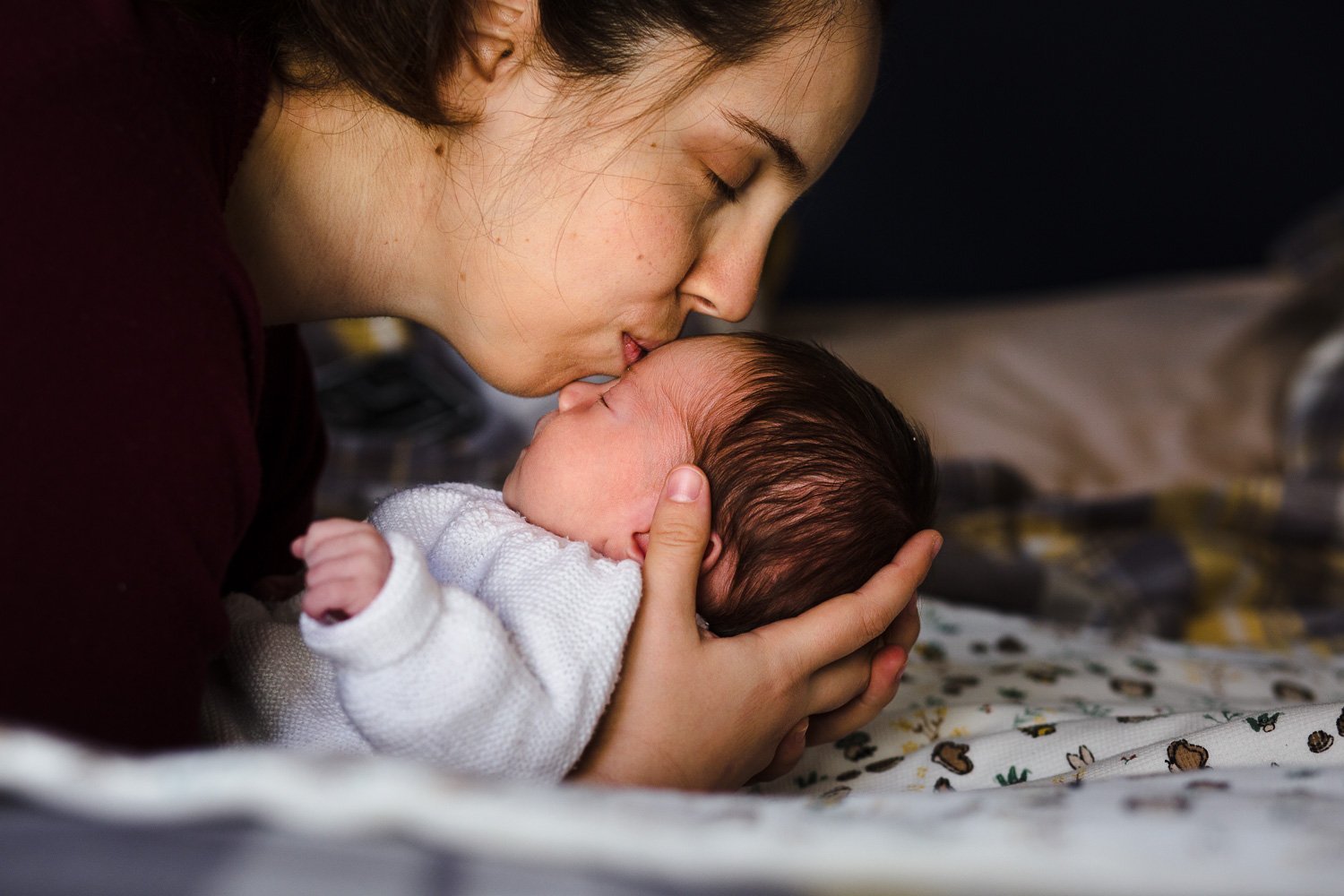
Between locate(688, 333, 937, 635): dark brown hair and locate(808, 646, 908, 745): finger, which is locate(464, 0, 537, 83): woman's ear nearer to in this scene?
locate(688, 333, 937, 635): dark brown hair

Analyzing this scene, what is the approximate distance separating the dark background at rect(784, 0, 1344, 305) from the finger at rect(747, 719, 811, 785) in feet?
6.42

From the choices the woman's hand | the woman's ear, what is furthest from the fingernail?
the woman's ear

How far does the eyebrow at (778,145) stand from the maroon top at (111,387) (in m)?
0.40

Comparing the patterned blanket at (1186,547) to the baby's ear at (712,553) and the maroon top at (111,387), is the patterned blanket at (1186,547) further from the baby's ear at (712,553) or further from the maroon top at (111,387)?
the maroon top at (111,387)

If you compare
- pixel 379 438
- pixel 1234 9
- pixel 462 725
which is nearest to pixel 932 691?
pixel 462 725

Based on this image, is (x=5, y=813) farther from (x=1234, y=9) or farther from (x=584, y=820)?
(x=1234, y=9)

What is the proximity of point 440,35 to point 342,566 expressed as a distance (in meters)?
0.42

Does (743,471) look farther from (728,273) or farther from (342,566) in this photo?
(342,566)

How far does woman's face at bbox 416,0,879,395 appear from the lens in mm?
968

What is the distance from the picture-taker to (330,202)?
3.35 ft

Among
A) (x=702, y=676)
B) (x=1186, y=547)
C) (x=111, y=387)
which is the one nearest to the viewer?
(x=111, y=387)

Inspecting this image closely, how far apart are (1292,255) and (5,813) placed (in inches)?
108

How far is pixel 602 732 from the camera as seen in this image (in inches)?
34.1

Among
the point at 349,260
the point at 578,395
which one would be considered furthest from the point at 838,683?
the point at 349,260
